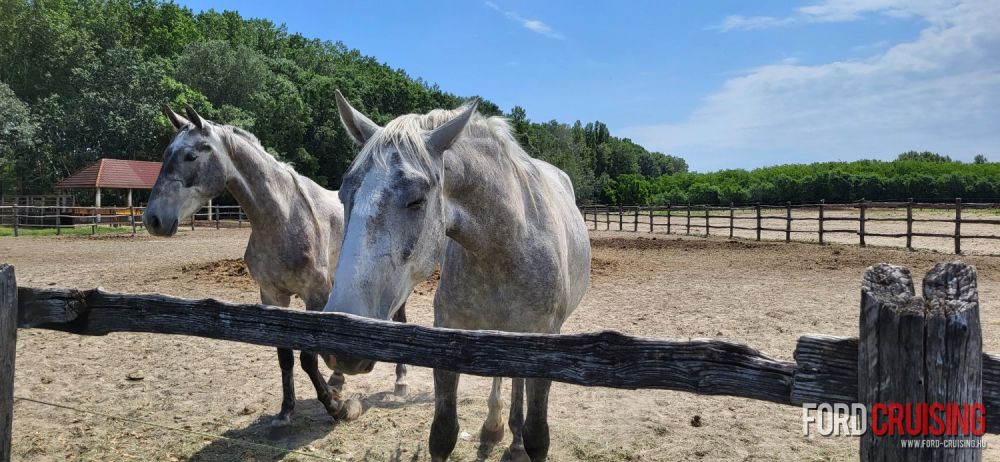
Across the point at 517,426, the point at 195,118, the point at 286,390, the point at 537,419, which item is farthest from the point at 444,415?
the point at 195,118

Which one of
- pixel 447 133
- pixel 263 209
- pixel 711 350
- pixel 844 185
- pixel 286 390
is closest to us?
pixel 711 350

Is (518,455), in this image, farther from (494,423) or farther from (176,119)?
(176,119)

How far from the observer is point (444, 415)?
2986 mm

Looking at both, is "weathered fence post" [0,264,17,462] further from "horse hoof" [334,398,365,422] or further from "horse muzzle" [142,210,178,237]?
"horse hoof" [334,398,365,422]

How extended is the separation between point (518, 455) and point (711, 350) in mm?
2145

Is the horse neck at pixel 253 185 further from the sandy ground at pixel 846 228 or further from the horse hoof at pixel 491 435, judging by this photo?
the sandy ground at pixel 846 228

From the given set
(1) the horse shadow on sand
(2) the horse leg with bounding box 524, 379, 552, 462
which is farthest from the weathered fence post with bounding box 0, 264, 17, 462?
(2) the horse leg with bounding box 524, 379, 552, 462

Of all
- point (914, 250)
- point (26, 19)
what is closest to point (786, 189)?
point (914, 250)

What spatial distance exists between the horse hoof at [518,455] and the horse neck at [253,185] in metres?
2.47

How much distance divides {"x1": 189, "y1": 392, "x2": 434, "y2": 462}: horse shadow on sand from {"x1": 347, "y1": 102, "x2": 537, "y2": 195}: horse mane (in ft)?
6.58

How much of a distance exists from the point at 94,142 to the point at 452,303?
42.8 meters

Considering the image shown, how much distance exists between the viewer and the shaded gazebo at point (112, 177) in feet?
99.0

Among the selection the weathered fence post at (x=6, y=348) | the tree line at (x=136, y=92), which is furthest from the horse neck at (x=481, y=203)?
the tree line at (x=136, y=92)

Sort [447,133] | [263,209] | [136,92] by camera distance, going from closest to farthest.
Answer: [447,133] → [263,209] → [136,92]
